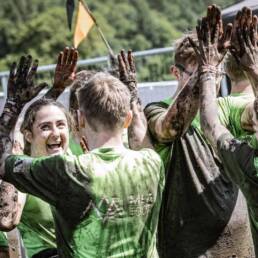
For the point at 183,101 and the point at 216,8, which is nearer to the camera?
the point at 216,8

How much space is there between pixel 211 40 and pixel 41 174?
113 centimetres

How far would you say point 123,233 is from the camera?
427cm

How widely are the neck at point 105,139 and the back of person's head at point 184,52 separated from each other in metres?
1.08

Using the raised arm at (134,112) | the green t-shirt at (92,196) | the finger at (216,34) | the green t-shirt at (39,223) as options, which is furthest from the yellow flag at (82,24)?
the green t-shirt at (92,196)

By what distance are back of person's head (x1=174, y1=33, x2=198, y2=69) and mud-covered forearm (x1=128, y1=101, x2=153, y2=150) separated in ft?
1.62

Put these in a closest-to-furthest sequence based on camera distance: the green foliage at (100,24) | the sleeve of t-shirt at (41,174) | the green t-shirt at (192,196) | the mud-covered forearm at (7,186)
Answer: the sleeve of t-shirt at (41,174) → the mud-covered forearm at (7,186) → the green t-shirt at (192,196) → the green foliage at (100,24)

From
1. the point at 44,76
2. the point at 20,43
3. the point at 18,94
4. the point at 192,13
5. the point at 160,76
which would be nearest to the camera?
the point at 18,94

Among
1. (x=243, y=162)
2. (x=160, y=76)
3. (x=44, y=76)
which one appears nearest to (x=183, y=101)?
(x=243, y=162)

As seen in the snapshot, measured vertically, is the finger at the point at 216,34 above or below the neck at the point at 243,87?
below

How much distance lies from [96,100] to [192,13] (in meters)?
37.2

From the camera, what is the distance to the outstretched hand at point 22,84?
178 inches

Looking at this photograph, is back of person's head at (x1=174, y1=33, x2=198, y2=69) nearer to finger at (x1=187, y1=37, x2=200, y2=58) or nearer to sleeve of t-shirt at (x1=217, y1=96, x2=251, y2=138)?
sleeve of t-shirt at (x1=217, y1=96, x2=251, y2=138)

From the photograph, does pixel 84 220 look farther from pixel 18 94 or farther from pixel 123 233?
pixel 18 94

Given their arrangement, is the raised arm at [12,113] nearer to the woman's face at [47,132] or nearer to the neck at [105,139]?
the neck at [105,139]
